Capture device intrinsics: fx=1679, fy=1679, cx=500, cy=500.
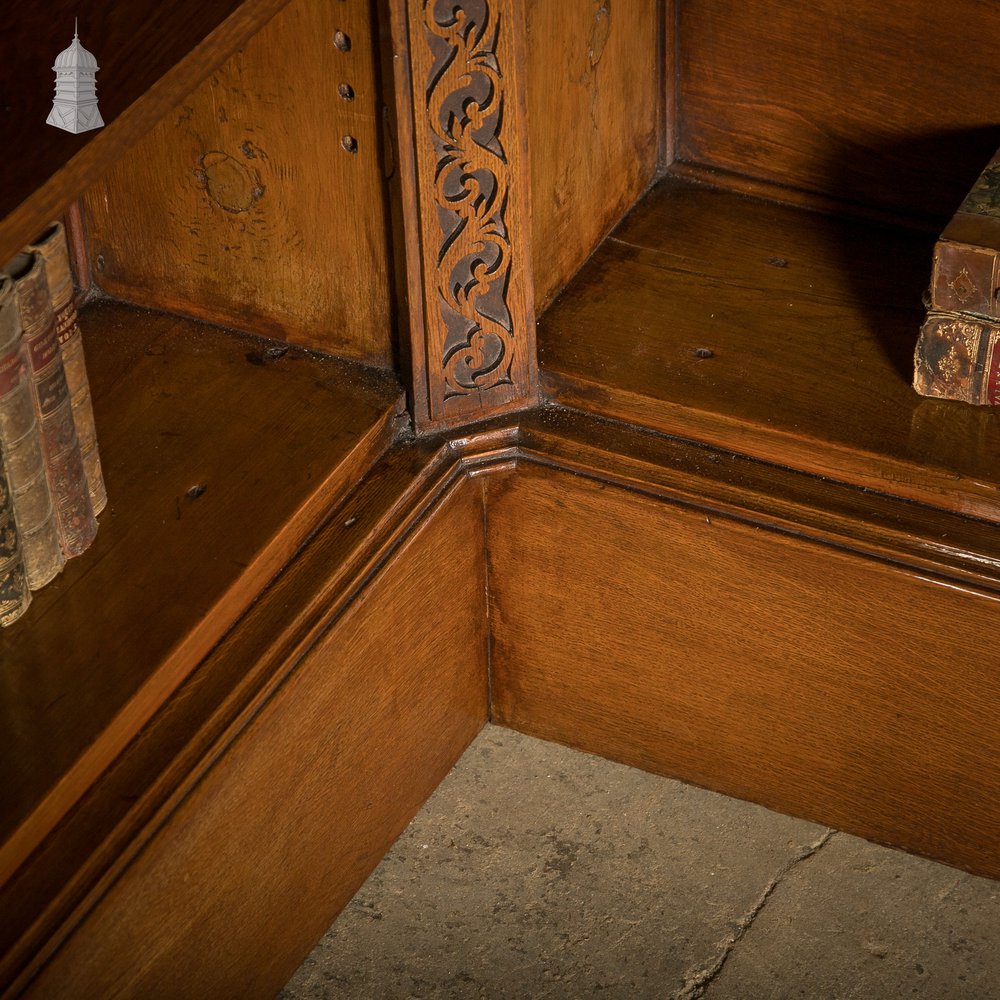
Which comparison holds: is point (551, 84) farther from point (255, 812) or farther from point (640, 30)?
point (255, 812)

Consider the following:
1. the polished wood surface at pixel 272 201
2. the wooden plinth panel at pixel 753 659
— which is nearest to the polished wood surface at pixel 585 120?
the polished wood surface at pixel 272 201

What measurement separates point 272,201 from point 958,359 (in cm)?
74

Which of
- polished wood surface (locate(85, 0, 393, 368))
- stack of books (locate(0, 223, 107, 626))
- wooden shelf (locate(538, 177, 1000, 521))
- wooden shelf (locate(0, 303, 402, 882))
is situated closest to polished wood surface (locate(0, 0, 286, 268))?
stack of books (locate(0, 223, 107, 626))

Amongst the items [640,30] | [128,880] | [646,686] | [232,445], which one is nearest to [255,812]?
[128,880]

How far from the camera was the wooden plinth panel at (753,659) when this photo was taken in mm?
1757

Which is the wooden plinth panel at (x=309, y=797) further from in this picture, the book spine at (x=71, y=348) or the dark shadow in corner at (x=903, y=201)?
the dark shadow in corner at (x=903, y=201)

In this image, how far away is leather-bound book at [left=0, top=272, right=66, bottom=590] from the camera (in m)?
1.40

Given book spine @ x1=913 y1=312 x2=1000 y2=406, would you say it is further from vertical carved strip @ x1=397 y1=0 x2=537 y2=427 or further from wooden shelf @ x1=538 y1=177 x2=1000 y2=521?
vertical carved strip @ x1=397 y1=0 x2=537 y2=427

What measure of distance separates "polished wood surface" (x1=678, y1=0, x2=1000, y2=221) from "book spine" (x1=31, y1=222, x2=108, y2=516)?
35.4 inches

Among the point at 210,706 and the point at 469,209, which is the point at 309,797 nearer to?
the point at 210,706

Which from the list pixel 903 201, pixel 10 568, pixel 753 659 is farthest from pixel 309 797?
pixel 903 201

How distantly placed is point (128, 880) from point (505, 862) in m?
0.60

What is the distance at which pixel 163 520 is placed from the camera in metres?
1.66

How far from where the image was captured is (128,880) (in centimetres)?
144
